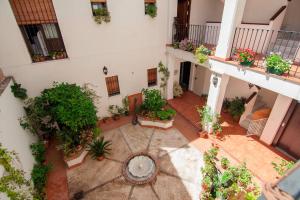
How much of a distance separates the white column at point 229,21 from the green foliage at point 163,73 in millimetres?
4345

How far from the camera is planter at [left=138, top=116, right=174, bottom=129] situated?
9.48m

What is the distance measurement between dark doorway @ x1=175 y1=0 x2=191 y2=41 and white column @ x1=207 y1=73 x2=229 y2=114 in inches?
163

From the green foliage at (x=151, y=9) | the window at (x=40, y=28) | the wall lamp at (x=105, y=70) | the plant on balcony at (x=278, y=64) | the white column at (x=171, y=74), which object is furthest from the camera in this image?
the white column at (x=171, y=74)

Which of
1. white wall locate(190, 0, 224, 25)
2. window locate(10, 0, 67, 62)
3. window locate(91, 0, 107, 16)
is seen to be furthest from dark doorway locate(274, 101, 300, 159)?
window locate(10, 0, 67, 62)

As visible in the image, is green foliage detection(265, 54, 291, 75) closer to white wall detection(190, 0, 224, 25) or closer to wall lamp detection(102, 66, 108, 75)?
white wall detection(190, 0, 224, 25)

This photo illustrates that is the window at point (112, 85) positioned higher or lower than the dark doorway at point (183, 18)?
lower

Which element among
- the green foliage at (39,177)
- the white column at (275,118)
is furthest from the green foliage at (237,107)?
the green foliage at (39,177)

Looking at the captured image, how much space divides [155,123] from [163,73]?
Answer: 3.38 m

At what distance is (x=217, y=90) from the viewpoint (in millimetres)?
7668

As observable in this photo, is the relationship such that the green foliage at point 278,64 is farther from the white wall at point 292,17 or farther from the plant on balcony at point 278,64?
the white wall at point 292,17

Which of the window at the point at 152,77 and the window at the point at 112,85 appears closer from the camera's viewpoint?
the window at the point at 112,85

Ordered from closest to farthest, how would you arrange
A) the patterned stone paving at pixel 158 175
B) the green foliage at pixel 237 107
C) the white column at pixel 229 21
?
the white column at pixel 229 21 → the patterned stone paving at pixel 158 175 → the green foliage at pixel 237 107

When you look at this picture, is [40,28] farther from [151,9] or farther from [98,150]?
[98,150]

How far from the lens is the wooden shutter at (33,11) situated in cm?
638
